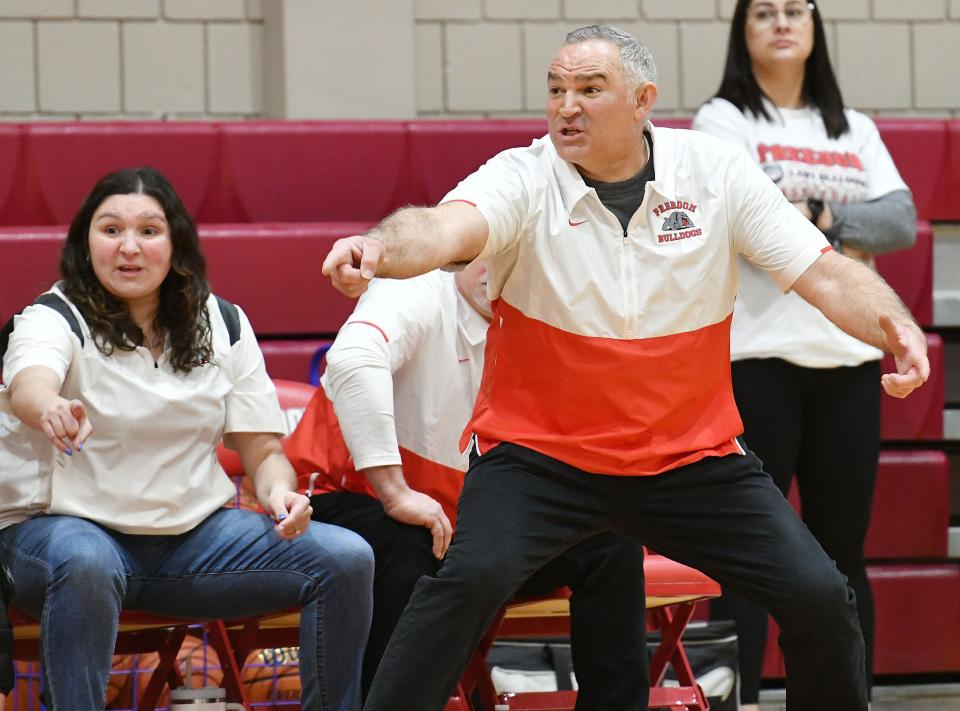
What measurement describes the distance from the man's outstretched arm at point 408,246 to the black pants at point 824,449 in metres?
1.13

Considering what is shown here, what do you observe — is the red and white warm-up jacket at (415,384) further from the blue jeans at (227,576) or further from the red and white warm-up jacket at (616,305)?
the red and white warm-up jacket at (616,305)

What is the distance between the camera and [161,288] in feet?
9.80

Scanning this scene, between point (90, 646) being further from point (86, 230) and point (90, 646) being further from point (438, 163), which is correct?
point (438, 163)

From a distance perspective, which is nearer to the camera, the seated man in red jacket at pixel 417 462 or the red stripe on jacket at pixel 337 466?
the seated man in red jacket at pixel 417 462

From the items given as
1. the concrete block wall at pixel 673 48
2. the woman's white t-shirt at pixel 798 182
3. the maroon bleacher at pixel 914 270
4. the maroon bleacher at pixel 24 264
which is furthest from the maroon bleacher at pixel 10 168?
the maroon bleacher at pixel 914 270

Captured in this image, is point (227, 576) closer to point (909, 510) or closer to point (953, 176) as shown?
point (909, 510)

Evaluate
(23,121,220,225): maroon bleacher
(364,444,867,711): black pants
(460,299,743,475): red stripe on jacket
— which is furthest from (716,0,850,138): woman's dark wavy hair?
(23,121,220,225): maroon bleacher

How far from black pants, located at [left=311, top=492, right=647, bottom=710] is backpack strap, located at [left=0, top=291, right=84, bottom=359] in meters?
0.68

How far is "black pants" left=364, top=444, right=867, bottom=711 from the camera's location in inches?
91.9

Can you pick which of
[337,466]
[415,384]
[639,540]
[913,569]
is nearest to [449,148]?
[415,384]

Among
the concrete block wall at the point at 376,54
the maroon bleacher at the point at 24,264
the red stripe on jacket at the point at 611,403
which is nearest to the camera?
the red stripe on jacket at the point at 611,403

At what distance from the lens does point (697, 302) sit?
8.49 ft

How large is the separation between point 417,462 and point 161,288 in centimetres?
63

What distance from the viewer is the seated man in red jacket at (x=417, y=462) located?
9.36 ft
